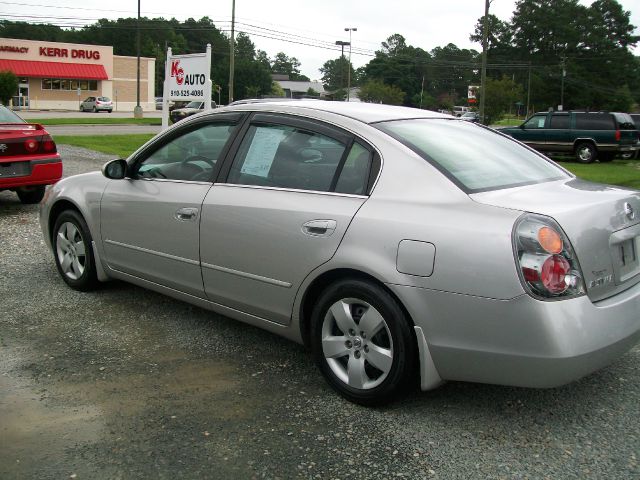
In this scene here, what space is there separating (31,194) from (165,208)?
19.9 ft

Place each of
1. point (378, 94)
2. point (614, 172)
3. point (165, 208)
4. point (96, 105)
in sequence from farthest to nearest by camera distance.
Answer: point (378, 94) → point (96, 105) → point (614, 172) → point (165, 208)


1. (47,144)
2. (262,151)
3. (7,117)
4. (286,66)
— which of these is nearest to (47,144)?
(47,144)

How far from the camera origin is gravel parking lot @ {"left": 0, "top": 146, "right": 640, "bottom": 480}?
2846 millimetres

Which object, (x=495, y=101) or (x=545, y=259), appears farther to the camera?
(x=495, y=101)

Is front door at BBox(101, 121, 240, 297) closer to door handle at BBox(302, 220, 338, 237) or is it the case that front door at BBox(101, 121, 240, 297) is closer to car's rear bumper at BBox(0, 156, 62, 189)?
door handle at BBox(302, 220, 338, 237)

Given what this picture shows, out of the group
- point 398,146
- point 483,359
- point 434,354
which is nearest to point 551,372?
point 483,359

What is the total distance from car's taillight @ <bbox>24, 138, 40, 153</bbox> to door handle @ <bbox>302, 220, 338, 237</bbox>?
618 centimetres

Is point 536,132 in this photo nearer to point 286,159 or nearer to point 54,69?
point 286,159

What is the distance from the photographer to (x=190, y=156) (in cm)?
445

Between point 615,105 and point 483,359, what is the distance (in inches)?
3397

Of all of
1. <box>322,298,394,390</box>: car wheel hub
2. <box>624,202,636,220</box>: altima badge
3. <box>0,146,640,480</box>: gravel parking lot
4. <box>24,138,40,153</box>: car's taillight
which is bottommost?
<box>0,146,640,480</box>: gravel parking lot

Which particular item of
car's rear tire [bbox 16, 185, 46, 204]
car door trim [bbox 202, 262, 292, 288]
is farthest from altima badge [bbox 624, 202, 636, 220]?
car's rear tire [bbox 16, 185, 46, 204]

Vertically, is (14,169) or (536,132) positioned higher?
(536,132)

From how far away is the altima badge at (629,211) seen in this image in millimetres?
3355
